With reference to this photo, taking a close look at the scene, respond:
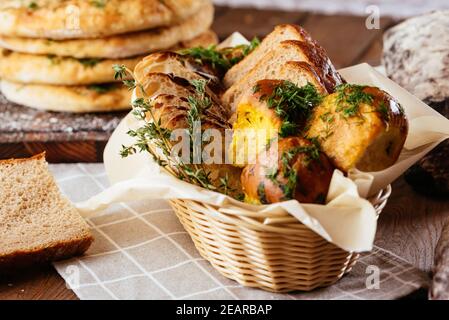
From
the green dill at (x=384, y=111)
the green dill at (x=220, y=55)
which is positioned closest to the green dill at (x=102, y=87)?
the green dill at (x=220, y=55)

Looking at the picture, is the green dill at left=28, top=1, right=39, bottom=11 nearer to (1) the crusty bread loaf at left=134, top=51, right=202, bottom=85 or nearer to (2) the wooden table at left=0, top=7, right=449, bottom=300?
(2) the wooden table at left=0, top=7, right=449, bottom=300

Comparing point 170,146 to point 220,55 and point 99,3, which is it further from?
point 99,3

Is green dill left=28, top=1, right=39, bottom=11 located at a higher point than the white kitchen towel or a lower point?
higher

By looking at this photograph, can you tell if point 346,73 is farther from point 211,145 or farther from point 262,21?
point 262,21

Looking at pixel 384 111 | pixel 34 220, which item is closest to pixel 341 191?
pixel 384 111

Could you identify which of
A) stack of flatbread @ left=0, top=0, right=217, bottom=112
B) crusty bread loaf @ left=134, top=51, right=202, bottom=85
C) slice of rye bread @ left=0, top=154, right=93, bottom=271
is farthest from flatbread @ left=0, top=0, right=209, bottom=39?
slice of rye bread @ left=0, top=154, right=93, bottom=271
